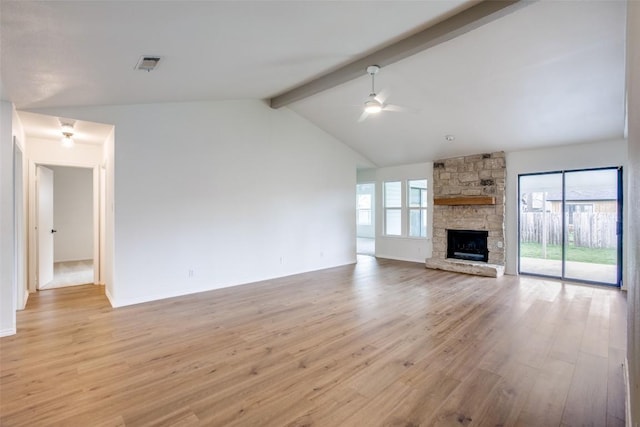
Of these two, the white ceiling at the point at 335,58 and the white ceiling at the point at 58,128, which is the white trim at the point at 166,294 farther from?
the white ceiling at the point at 335,58

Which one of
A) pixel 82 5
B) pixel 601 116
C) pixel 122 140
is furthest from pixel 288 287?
pixel 601 116

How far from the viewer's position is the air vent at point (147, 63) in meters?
2.92

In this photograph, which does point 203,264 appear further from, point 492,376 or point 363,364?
point 492,376

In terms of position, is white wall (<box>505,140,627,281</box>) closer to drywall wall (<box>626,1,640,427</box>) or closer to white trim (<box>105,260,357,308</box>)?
drywall wall (<box>626,1,640,427</box>)

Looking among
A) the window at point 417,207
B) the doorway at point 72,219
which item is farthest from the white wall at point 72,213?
the window at point 417,207

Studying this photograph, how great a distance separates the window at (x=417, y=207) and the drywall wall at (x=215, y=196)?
7.15 feet

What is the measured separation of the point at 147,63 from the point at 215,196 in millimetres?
2591

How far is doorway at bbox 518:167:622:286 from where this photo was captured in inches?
217

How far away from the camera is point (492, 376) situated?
2506 mm

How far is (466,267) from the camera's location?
6504 mm

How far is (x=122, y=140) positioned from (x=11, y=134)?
3.76 ft

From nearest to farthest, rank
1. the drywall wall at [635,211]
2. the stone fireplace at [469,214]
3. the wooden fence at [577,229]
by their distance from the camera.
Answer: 1. the drywall wall at [635,211]
2. the wooden fence at [577,229]
3. the stone fireplace at [469,214]

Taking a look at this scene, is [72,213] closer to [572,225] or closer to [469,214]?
[469,214]

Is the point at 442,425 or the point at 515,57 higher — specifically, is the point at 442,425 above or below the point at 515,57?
below
